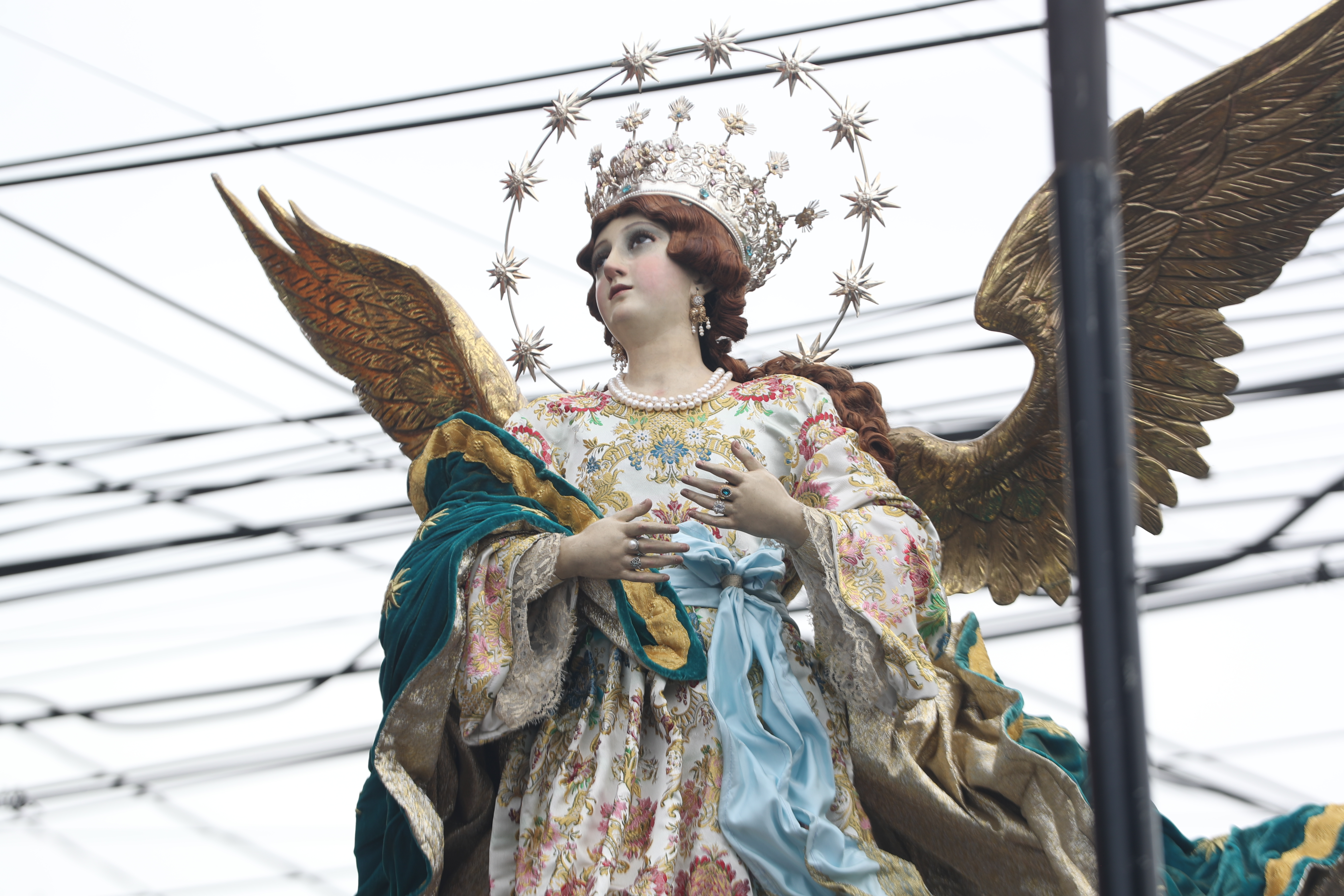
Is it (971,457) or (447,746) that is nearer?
(447,746)

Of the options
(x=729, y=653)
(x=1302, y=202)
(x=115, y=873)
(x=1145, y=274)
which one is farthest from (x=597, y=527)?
(x=115, y=873)

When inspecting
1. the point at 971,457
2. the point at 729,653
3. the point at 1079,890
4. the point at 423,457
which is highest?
the point at 971,457

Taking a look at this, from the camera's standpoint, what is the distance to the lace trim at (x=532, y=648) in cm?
204

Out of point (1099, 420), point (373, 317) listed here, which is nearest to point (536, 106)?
point (373, 317)

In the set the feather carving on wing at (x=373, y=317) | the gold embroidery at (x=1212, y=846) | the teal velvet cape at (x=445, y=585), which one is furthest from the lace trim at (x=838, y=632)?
the feather carving on wing at (x=373, y=317)

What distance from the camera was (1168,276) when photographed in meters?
2.54

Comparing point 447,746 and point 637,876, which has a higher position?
point 447,746

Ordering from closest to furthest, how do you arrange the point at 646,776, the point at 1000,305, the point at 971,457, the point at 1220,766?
1. the point at 646,776
2. the point at 1000,305
3. the point at 971,457
4. the point at 1220,766

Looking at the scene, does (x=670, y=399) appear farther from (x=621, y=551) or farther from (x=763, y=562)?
(x=621, y=551)

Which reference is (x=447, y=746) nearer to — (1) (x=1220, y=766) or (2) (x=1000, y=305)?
(2) (x=1000, y=305)

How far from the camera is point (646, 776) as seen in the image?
2074 mm

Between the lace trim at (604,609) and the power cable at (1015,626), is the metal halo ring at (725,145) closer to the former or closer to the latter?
the lace trim at (604,609)

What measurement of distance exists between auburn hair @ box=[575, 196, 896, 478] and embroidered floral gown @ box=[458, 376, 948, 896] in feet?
0.74

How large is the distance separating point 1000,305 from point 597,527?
3.25ft
